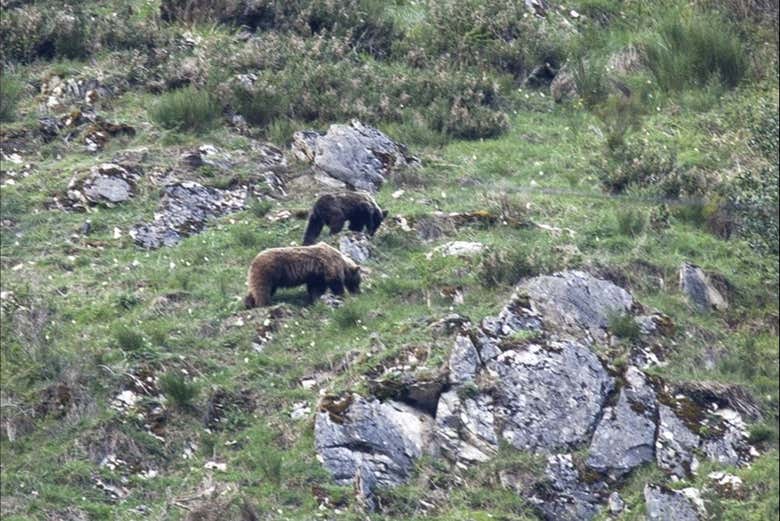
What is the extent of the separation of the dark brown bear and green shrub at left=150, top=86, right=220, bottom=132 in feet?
9.48

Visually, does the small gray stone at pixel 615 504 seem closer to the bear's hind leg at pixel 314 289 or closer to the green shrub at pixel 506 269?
the green shrub at pixel 506 269

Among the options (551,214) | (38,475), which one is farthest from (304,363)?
(551,214)

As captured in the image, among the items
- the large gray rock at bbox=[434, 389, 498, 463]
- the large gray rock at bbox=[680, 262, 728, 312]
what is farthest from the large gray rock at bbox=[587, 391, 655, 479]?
the large gray rock at bbox=[680, 262, 728, 312]

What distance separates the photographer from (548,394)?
14.3m

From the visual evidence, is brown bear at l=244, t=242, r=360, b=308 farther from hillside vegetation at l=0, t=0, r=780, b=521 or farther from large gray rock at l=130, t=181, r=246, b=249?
large gray rock at l=130, t=181, r=246, b=249

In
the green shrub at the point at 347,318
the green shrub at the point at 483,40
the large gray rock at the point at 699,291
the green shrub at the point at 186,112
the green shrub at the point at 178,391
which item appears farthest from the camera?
the green shrub at the point at 483,40

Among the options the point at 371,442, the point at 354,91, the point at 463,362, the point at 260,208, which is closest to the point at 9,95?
the point at 260,208

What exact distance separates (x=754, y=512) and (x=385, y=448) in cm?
310

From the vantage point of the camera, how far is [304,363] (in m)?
15.1

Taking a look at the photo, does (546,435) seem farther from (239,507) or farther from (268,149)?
(268,149)

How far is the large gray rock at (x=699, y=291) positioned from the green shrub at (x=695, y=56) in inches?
206

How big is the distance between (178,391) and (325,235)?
11.7 feet

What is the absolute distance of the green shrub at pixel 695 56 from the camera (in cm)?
2131

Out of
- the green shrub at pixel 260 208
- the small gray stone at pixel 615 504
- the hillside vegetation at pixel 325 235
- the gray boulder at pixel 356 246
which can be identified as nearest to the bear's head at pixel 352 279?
the hillside vegetation at pixel 325 235
